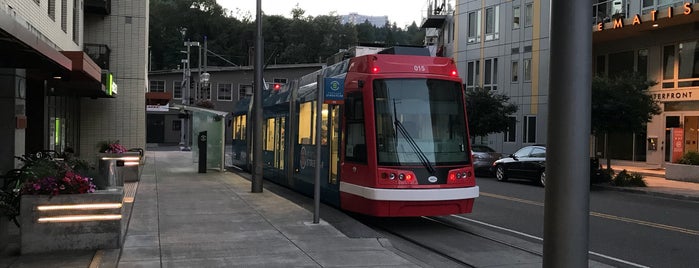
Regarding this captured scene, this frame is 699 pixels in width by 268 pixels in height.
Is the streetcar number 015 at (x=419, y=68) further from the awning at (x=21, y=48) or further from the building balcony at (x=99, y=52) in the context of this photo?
the building balcony at (x=99, y=52)

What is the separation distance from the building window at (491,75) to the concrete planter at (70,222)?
1226 inches

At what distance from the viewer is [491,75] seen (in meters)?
36.1

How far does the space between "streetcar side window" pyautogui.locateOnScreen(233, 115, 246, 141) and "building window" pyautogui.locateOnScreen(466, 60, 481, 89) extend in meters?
18.2

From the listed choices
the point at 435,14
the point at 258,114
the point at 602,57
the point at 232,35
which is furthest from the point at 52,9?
the point at 232,35

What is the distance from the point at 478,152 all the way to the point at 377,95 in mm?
15908

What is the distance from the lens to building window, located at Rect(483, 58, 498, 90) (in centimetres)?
3584

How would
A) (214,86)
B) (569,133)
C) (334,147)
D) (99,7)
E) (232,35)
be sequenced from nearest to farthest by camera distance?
(569,133) → (334,147) → (99,7) → (214,86) → (232,35)

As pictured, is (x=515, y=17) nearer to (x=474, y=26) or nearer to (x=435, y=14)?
(x=474, y=26)

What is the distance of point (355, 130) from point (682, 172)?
16425mm

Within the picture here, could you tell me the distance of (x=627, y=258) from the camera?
8.20 meters

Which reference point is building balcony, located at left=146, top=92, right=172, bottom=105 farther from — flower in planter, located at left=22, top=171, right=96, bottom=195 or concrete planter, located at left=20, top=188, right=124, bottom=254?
concrete planter, located at left=20, top=188, right=124, bottom=254

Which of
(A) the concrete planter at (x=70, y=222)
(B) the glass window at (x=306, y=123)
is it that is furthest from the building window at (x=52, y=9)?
(A) the concrete planter at (x=70, y=222)

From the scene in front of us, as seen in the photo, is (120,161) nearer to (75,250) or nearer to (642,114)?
(75,250)

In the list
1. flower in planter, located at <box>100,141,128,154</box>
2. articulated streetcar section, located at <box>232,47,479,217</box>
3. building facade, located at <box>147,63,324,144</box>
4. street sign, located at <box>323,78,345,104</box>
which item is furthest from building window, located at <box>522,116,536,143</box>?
building facade, located at <box>147,63,324,144</box>
